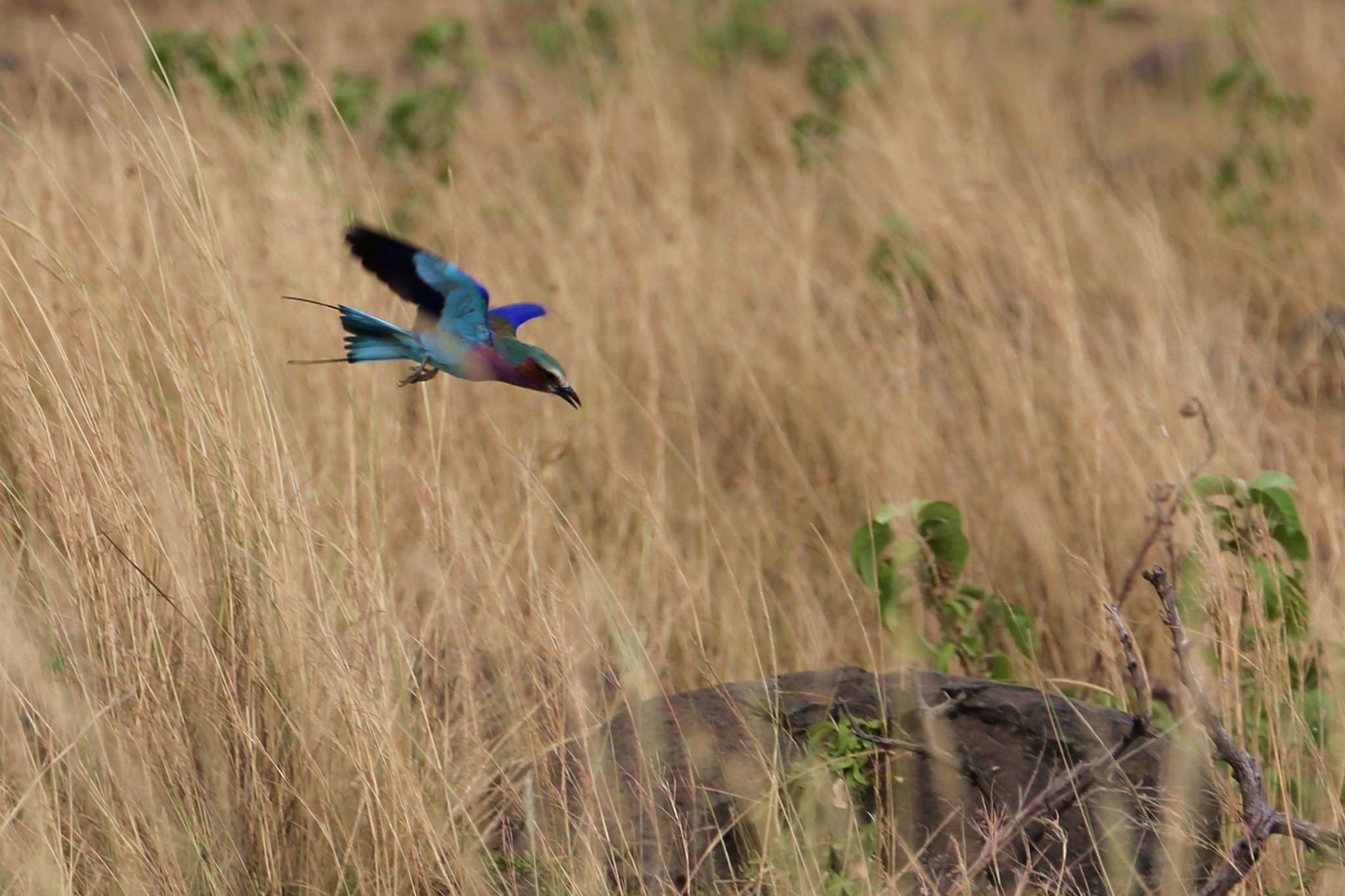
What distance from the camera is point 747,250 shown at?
153 inches

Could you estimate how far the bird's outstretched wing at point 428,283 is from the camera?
127 centimetres

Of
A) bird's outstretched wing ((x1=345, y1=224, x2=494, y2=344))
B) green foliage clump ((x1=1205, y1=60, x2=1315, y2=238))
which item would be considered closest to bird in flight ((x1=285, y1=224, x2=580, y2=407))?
bird's outstretched wing ((x1=345, y1=224, x2=494, y2=344))

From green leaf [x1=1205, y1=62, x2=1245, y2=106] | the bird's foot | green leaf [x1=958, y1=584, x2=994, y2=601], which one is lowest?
green leaf [x1=958, y1=584, x2=994, y2=601]

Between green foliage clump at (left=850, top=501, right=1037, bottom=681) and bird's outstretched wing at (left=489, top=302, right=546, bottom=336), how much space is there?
84cm

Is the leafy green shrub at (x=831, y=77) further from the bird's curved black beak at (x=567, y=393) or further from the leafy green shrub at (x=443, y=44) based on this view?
the bird's curved black beak at (x=567, y=393)

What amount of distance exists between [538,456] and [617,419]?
19.9 inches

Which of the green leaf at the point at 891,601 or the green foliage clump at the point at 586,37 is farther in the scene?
the green foliage clump at the point at 586,37

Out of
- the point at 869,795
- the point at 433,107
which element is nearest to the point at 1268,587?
the point at 869,795

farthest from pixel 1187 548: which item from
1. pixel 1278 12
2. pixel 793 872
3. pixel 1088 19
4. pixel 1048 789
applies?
pixel 1088 19

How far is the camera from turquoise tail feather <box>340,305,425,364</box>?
1271 millimetres

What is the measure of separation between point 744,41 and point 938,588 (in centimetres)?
462

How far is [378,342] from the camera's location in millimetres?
1310

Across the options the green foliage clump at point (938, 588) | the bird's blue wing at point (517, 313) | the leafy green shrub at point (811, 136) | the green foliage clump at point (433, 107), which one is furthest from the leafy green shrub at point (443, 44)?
the bird's blue wing at point (517, 313)

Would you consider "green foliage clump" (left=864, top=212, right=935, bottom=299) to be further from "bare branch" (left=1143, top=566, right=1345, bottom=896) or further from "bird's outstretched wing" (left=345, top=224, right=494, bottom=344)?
"bird's outstretched wing" (left=345, top=224, right=494, bottom=344)
